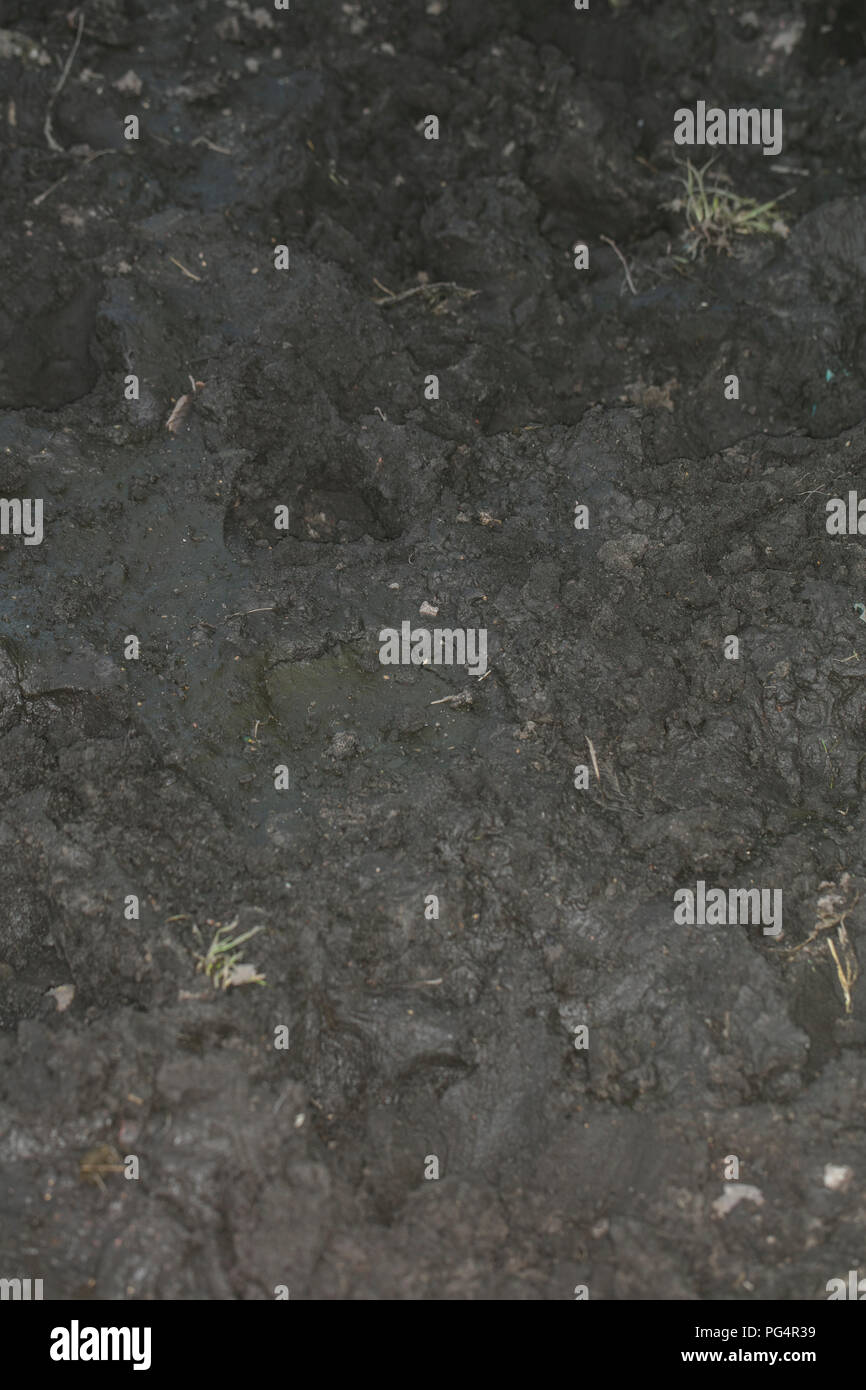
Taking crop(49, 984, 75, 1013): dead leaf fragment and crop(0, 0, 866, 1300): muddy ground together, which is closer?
crop(0, 0, 866, 1300): muddy ground

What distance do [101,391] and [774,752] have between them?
252 centimetres

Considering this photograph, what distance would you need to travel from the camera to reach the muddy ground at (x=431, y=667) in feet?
8.10

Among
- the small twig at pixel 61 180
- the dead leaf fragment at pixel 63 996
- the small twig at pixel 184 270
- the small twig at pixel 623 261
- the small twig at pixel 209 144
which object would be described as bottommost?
the dead leaf fragment at pixel 63 996

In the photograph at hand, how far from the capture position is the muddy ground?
2.47 meters

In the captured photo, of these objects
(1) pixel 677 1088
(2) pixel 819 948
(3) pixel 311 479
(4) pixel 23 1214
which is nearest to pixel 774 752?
(2) pixel 819 948

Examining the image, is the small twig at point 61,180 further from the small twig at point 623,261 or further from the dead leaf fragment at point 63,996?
the dead leaf fragment at point 63,996

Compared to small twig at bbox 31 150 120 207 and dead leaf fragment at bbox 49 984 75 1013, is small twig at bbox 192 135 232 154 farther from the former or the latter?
dead leaf fragment at bbox 49 984 75 1013

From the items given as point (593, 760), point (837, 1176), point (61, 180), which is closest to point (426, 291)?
point (61, 180)

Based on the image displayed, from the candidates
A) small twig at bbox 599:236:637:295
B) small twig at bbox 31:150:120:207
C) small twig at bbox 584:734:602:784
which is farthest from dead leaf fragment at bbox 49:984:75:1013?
small twig at bbox 599:236:637:295

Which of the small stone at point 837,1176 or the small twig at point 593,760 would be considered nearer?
the small stone at point 837,1176

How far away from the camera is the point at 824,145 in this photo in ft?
13.7

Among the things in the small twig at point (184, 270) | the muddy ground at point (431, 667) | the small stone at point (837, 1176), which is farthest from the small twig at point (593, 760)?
the small twig at point (184, 270)

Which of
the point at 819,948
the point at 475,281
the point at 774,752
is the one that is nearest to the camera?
the point at 819,948

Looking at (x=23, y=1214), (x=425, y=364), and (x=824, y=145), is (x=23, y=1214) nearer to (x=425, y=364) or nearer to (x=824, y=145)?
(x=425, y=364)
